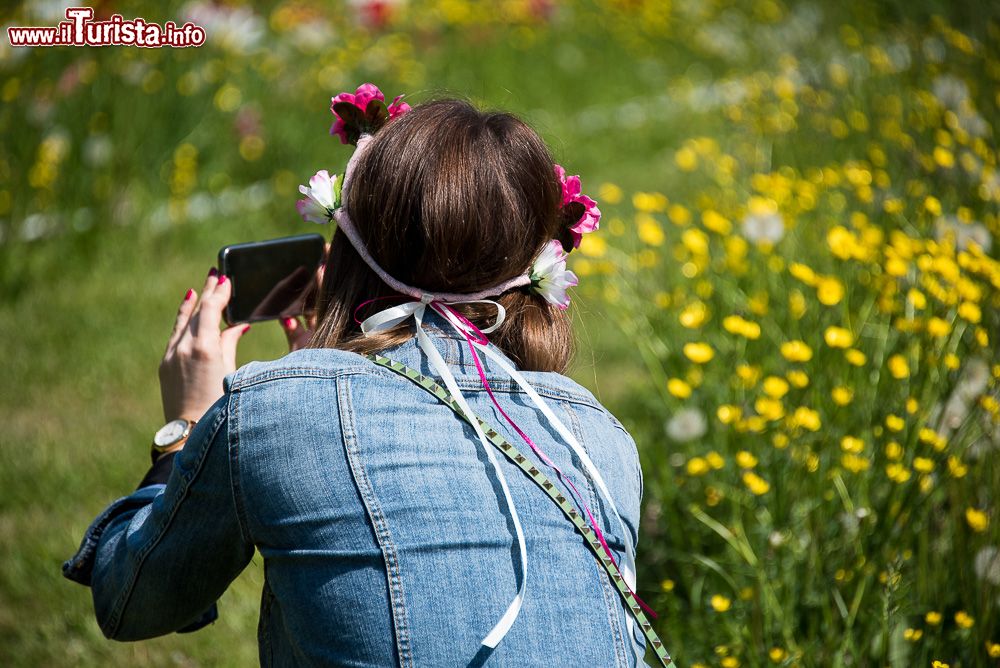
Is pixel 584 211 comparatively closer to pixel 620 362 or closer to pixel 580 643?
pixel 580 643

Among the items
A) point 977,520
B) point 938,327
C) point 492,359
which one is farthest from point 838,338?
point 492,359

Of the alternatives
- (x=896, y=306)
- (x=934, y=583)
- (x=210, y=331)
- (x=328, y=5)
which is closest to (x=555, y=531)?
(x=210, y=331)

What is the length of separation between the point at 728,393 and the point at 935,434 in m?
0.56

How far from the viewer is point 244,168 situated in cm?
440

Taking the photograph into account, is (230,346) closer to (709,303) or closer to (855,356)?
(855,356)

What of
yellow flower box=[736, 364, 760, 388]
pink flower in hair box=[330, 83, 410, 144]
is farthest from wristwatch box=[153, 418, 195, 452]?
yellow flower box=[736, 364, 760, 388]

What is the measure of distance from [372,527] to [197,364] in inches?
18.0

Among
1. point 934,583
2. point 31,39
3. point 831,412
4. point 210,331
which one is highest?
point 31,39

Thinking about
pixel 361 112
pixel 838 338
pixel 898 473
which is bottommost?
pixel 898 473

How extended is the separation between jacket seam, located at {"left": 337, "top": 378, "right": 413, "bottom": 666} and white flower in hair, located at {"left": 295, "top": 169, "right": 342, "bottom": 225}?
0.35 m

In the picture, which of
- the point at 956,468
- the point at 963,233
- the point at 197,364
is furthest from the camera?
the point at 963,233

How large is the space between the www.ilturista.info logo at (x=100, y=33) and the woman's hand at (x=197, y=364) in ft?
8.43

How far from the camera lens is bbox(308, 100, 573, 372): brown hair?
115 cm

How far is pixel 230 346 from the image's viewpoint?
145 cm
